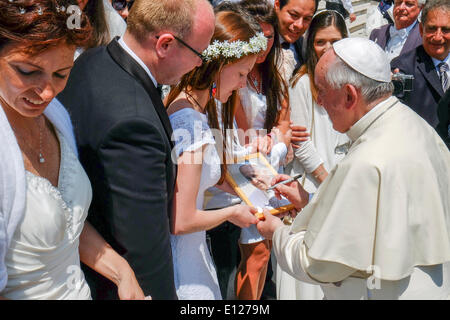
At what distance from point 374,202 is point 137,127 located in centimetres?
105

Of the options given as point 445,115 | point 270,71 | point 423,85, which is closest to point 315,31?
point 270,71

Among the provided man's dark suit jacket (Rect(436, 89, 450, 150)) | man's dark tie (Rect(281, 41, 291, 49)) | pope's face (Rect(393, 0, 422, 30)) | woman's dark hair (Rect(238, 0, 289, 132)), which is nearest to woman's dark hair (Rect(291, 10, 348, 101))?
woman's dark hair (Rect(238, 0, 289, 132))

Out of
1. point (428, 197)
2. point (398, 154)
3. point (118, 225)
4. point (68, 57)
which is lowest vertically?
point (118, 225)

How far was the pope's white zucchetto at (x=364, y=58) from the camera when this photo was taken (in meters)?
2.31

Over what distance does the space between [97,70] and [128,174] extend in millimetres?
539

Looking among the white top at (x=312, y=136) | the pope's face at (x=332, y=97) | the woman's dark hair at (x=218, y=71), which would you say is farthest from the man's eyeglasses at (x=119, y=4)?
the pope's face at (x=332, y=97)

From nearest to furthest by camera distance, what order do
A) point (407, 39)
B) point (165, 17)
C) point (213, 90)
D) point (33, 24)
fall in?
point (33, 24) → point (165, 17) → point (213, 90) → point (407, 39)

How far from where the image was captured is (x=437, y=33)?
193 inches

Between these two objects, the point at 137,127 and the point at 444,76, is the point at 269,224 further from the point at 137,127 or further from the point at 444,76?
the point at 444,76

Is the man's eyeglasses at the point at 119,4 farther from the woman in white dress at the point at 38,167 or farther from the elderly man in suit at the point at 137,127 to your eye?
the woman in white dress at the point at 38,167

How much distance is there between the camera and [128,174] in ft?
6.52

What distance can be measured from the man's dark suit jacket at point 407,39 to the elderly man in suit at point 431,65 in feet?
2.83
